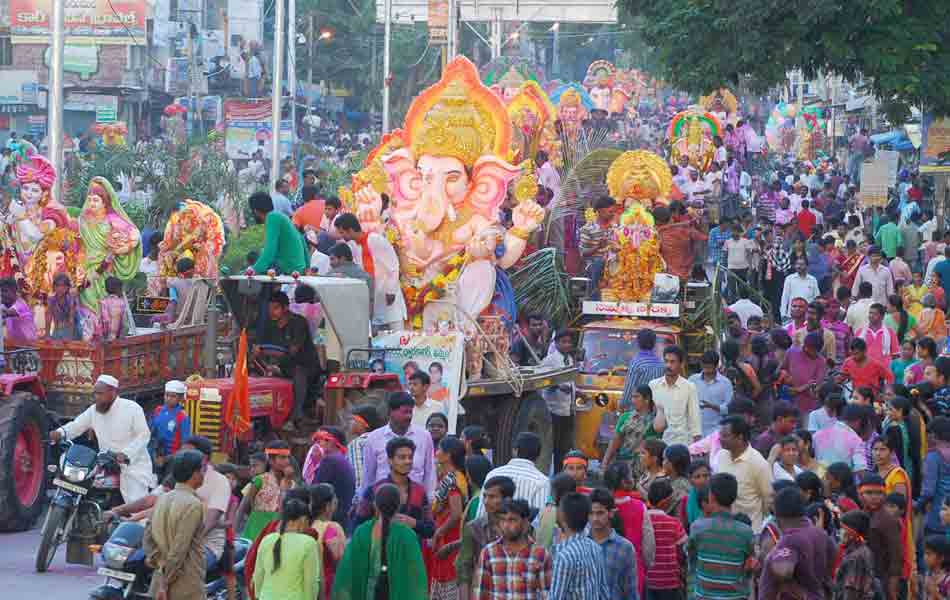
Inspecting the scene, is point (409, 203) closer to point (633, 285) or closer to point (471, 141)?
point (471, 141)

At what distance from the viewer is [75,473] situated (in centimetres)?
1373

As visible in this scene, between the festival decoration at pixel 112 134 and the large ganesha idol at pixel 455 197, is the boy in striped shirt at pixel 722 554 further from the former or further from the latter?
the festival decoration at pixel 112 134

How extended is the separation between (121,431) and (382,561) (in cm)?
457

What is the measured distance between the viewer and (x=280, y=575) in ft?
31.8

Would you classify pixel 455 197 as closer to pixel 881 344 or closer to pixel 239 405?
pixel 881 344

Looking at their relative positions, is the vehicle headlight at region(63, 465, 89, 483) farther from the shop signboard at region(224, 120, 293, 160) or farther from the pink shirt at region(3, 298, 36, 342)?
the shop signboard at region(224, 120, 293, 160)

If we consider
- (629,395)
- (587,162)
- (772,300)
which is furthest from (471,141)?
(772,300)

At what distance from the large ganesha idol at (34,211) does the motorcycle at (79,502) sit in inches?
154

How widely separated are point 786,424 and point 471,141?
7.44 m

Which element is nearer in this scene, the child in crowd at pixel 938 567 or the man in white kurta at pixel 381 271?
the child in crowd at pixel 938 567

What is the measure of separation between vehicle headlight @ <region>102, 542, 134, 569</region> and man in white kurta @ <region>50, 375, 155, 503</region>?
295 cm

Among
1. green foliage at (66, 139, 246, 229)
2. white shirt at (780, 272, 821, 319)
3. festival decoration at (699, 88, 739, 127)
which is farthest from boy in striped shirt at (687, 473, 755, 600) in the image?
festival decoration at (699, 88, 739, 127)

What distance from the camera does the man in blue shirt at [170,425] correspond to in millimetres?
14367

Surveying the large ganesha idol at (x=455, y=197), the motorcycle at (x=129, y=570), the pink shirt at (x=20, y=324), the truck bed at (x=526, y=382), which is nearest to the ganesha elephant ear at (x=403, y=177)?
the large ganesha idol at (x=455, y=197)
